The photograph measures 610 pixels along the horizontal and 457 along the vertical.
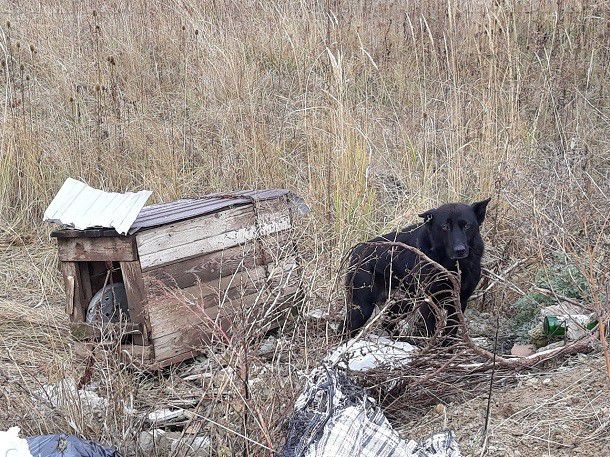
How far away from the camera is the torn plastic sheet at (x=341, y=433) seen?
2699mm

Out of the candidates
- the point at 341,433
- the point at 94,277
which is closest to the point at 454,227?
the point at 341,433

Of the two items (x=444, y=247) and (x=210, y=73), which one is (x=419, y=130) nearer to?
(x=210, y=73)

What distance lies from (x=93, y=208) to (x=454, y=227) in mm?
1746

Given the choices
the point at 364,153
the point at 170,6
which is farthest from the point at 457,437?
the point at 170,6

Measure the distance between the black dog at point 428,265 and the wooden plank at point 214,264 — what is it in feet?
1.39

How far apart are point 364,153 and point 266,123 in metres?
1.42

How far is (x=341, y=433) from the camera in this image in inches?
107

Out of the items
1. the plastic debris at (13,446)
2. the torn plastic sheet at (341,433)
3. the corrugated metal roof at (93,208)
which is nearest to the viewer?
the plastic debris at (13,446)

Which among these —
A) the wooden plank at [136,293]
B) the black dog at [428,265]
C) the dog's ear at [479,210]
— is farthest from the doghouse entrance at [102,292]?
the dog's ear at [479,210]

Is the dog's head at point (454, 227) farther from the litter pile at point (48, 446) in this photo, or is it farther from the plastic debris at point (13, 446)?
the plastic debris at point (13, 446)

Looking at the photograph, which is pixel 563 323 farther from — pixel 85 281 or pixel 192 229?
pixel 85 281

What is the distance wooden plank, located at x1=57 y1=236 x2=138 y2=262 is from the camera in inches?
156

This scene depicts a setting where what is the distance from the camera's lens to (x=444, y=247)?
13.6 feet

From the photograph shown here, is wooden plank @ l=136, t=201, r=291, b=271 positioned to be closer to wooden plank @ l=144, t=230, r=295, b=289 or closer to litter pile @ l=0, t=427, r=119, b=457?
wooden plank @ l=144, t=230, r=295, b=289
